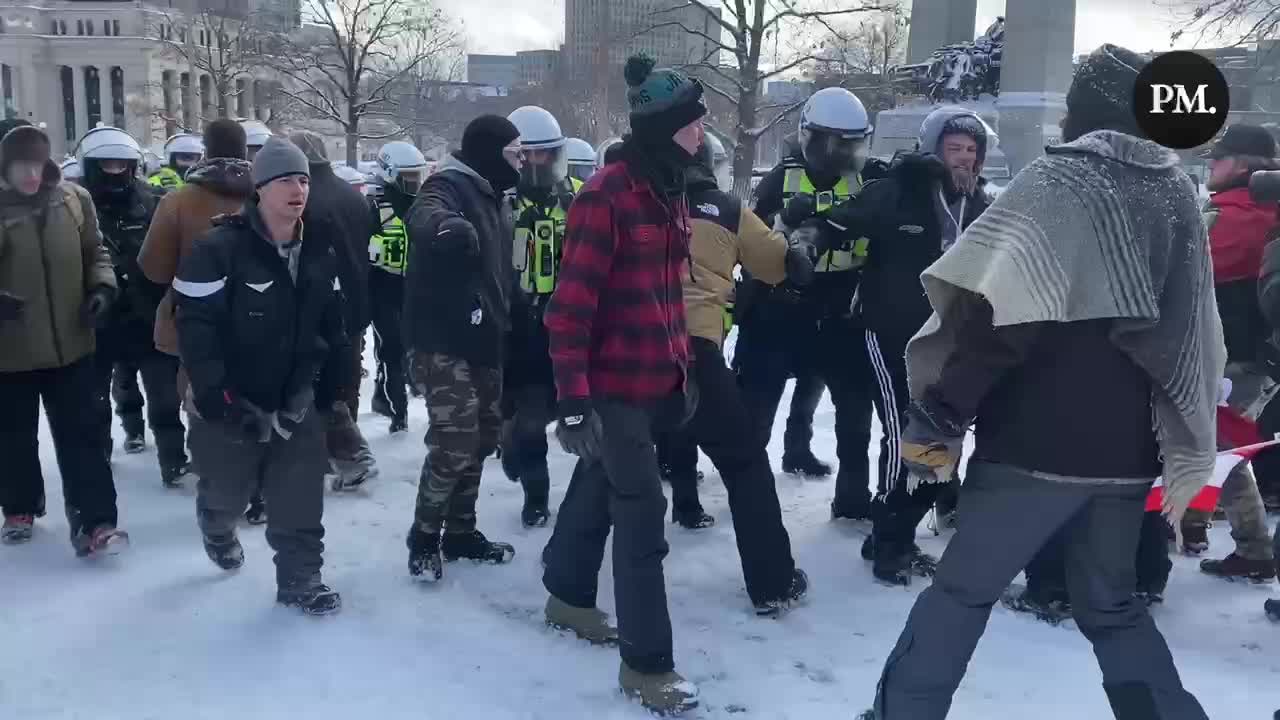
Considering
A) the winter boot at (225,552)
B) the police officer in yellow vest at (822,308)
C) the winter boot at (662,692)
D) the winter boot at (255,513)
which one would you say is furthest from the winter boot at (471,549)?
the winter boot at (662,692)

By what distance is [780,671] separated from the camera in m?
4.09

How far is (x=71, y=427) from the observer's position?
16.9 feet

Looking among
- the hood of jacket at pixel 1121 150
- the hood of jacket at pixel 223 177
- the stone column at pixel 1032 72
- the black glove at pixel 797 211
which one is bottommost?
the black glove at pixel 797 211

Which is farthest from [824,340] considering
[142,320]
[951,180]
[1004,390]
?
[142,320]

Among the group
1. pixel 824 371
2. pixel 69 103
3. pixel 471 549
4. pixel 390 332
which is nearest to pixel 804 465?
pixel 824 371

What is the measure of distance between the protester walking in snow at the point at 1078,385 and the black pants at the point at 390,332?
16.8ft

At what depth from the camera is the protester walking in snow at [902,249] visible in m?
4.82

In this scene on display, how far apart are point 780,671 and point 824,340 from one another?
2158mm

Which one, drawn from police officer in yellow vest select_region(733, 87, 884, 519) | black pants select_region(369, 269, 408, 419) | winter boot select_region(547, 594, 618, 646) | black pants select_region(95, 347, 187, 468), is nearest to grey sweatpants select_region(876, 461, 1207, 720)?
winter boot select_region(547, 594, 618, 646)

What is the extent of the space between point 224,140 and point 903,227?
11.5 ft

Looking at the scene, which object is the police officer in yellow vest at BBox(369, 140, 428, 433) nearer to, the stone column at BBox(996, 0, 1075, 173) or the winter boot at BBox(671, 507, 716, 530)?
the winter boot at BBox(671, 507, 716, 530)

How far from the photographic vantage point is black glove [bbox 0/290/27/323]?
4.86m

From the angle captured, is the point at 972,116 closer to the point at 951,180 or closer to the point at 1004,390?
the point at 951,180

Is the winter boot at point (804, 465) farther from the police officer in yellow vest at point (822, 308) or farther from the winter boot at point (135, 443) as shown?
the winter boot at point (135, 443)
